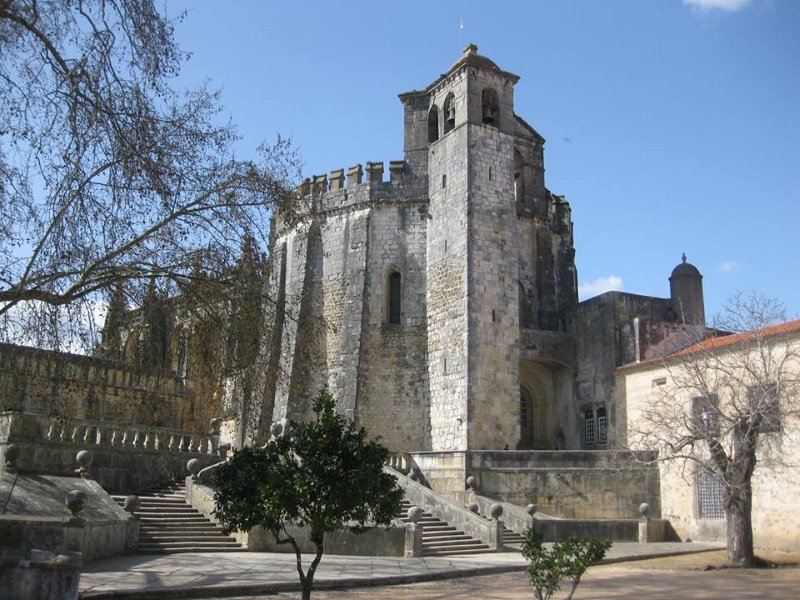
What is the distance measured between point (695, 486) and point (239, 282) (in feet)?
49.3

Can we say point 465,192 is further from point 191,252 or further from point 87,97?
point 87,97

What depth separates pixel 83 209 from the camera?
33.0ft

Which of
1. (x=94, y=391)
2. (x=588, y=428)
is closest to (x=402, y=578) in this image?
(x=94, y=391)

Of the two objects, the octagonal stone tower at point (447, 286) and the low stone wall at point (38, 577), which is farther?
the octagonal stone tower at point (447, 286)

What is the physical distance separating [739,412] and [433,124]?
16.1 meters

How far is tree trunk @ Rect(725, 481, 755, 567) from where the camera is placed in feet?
50.8

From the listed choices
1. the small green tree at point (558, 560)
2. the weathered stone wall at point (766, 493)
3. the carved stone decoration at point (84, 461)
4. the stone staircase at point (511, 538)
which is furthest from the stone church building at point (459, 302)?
the small green tree at point (558, 560)

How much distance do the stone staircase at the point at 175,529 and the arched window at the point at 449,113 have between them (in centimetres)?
1543

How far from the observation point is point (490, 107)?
87.1 ft

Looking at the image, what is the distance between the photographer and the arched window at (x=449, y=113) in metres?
26.5

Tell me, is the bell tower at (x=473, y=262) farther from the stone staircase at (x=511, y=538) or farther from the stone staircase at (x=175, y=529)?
the stone staircase at (x=175, y=529)

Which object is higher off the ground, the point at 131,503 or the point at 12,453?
the point at 12,453

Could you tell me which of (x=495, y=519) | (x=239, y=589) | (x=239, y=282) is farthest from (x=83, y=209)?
(x=495, y=519)

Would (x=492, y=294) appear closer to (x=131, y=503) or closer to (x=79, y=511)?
(x=131, y=503)
